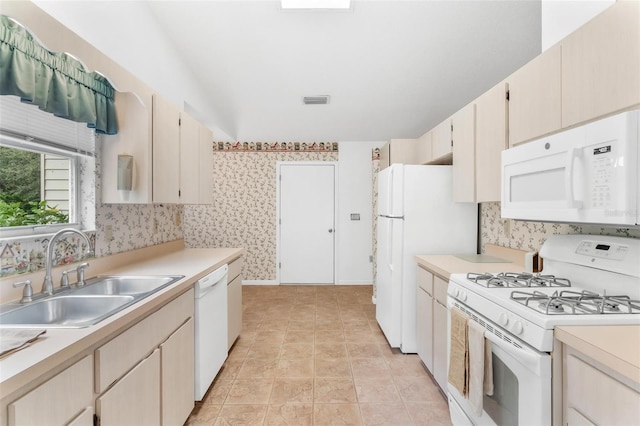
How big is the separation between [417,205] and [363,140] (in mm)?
2515

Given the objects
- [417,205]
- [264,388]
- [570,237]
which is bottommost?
[264,388]

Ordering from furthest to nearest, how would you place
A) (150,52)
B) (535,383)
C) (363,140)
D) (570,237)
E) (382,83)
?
(363,140) < (382,83) < (150,52) < (570,237) < (535,383)

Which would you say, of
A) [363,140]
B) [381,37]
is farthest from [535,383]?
[363,140]

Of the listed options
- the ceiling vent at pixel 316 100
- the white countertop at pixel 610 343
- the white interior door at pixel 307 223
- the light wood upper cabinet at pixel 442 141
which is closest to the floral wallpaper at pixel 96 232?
the ceiling vent at pixel 316 100

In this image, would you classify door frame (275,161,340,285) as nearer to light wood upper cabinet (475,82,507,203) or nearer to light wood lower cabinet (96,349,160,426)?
light wood upper cabinet (475,82,507,203)

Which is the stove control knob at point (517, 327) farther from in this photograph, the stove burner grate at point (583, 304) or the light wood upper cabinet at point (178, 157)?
the light wood upper cabinet at point (178, 157)

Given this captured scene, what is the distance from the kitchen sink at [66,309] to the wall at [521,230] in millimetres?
2245

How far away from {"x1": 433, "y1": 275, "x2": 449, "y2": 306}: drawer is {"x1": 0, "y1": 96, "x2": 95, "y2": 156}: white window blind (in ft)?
7.79

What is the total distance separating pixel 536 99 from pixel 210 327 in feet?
7.73

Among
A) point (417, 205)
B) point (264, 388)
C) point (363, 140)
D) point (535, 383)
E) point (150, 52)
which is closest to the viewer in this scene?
point (535, 383)

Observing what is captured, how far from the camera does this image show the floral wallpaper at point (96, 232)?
135 cm

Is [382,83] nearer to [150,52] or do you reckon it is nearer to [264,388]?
[150,52]

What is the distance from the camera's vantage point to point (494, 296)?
133cm

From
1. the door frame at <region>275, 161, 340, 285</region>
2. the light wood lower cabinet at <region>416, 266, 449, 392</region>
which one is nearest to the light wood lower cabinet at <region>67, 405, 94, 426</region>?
the light wood lower cabinet at <region>416, 266, 449, 392</region>
